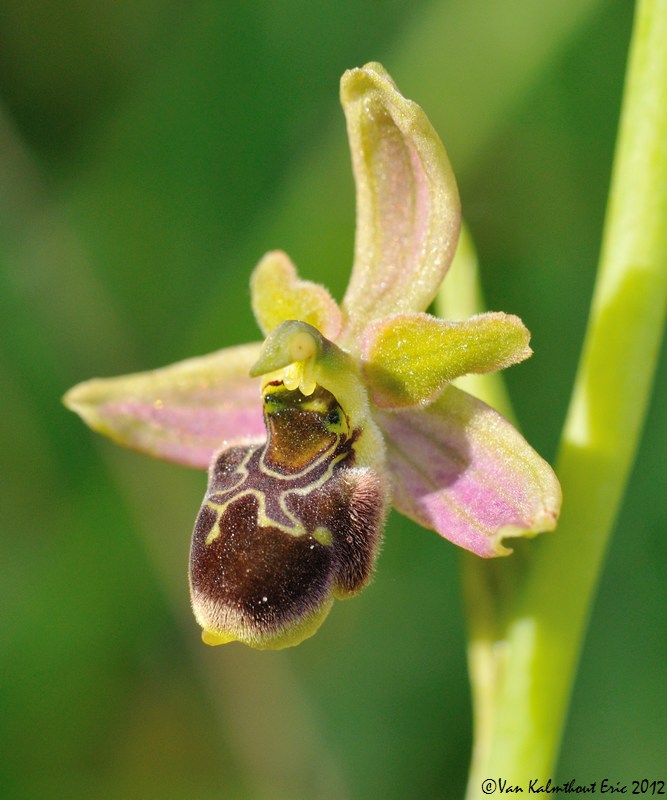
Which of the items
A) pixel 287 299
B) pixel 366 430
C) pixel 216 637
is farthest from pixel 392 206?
pixel 216 637

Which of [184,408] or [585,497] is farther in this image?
[184,408]

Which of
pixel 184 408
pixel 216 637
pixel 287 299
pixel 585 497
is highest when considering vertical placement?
pixel 287 299

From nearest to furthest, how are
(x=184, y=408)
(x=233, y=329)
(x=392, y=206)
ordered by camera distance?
(x=392, y=206), (x=184, y=408), (x=233, y=329)

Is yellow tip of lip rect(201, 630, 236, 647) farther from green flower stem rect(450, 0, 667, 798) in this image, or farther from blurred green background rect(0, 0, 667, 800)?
blurred green background rect(0, 0, 667, 800)

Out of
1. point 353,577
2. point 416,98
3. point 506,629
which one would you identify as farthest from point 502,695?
point 416,98

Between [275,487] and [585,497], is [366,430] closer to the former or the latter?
[275,487]

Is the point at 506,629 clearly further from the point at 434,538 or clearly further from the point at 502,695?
the point at 434,538

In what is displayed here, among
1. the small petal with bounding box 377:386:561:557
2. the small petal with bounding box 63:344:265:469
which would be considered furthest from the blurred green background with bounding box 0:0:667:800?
the small petal with bounding box 377:386:561:557
